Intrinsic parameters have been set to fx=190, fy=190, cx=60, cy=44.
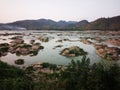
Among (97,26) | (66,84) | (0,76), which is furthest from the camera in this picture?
(97,26)

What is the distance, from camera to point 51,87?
1143 centimetres

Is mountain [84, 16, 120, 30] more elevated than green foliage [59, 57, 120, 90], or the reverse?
mountain [84, 16, 120, 30]

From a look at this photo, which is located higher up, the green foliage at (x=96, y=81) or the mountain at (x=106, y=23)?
the mountain at (x=106, y=23)

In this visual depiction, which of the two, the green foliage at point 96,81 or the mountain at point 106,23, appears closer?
the green foliage at point 96,81

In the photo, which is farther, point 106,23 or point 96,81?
point 106,23

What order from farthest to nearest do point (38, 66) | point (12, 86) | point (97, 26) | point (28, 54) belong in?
point (97, 26) < point (28, 54) < point (38, 66) < point (12, 86)

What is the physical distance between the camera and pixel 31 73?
23031mm

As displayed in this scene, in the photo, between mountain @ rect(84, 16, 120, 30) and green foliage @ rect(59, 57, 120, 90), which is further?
mountain @ rect(84, 16, 120, 30)

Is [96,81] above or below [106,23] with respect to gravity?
below

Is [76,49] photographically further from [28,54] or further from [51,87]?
[51,87]

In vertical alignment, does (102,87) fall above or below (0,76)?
above

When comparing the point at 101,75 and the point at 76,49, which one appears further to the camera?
the point at 76,49

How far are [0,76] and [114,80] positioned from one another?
36.9 feet

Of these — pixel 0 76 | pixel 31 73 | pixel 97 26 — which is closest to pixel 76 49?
pixel 31 73
